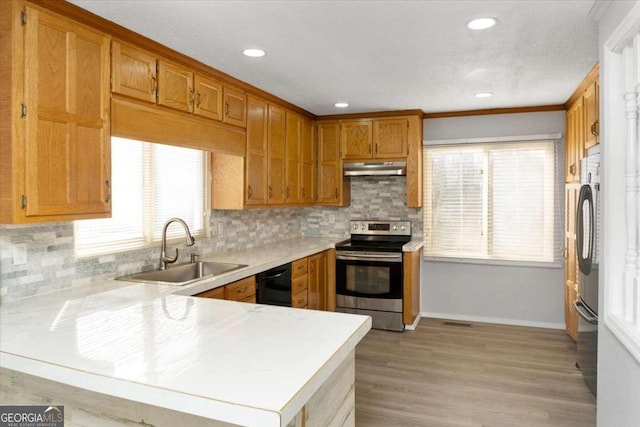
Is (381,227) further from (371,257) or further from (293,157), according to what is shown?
(293,157)

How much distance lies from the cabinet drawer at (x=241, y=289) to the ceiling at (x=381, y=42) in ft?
5.03

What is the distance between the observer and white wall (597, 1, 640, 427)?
75.7 inches

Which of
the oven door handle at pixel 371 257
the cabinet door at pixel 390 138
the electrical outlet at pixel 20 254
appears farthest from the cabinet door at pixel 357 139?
the electrical outlet at pixel 20 254

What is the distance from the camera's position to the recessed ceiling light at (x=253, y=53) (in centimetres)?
281

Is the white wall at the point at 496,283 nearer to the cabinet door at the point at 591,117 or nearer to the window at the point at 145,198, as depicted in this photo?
the cabinet door at the point at 591,117

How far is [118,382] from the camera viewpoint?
1200 mm

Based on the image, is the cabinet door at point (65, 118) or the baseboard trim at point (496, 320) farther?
the baseboard trim at point (496, 320)

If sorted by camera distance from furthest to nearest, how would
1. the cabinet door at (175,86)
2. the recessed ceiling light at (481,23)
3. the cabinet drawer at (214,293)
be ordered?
the cabinet door at (175,86) → the cabinet drawer at (214,293) → the recessed ceiling light at (481,23)

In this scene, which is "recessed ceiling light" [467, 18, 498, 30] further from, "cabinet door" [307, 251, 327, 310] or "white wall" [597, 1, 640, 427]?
"cabinet door" [307, 251, 327, 310]

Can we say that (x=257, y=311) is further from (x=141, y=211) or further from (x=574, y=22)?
(x=574, y=22)

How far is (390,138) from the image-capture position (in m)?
4.80

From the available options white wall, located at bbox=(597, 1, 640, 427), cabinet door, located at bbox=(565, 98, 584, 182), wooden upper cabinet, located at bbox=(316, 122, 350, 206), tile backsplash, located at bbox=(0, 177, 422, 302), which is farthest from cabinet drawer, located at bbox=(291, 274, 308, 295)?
cabinet door, located at bbox=(565, 98, 584, 182)

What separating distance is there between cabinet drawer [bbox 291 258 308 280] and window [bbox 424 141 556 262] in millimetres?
1703

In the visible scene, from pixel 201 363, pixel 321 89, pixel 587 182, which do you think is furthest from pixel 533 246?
pixel 201 363
